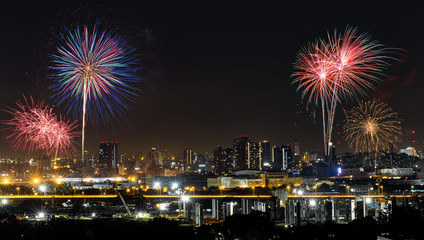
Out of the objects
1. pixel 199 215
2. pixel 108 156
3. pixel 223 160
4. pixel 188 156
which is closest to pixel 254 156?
pixel 223 160

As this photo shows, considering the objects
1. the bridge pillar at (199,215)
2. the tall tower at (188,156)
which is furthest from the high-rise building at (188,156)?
the bridge pillar at (199,215)

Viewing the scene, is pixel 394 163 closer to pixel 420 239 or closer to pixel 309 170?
pixel 309 170

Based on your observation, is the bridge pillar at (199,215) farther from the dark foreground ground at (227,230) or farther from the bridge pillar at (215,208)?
the bridge pillar at (215,208)

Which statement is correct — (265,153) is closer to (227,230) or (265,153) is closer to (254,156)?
(254,156)

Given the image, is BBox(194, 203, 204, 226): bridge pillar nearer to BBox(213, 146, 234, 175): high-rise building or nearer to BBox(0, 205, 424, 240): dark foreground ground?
BBox(0, 205, 424, 240): dark foreground ground

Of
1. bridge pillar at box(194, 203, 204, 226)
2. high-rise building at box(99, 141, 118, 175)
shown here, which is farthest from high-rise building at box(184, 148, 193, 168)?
bridge pillar at box(194, 203, 204, 226)

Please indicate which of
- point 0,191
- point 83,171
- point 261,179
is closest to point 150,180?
point 83,171
